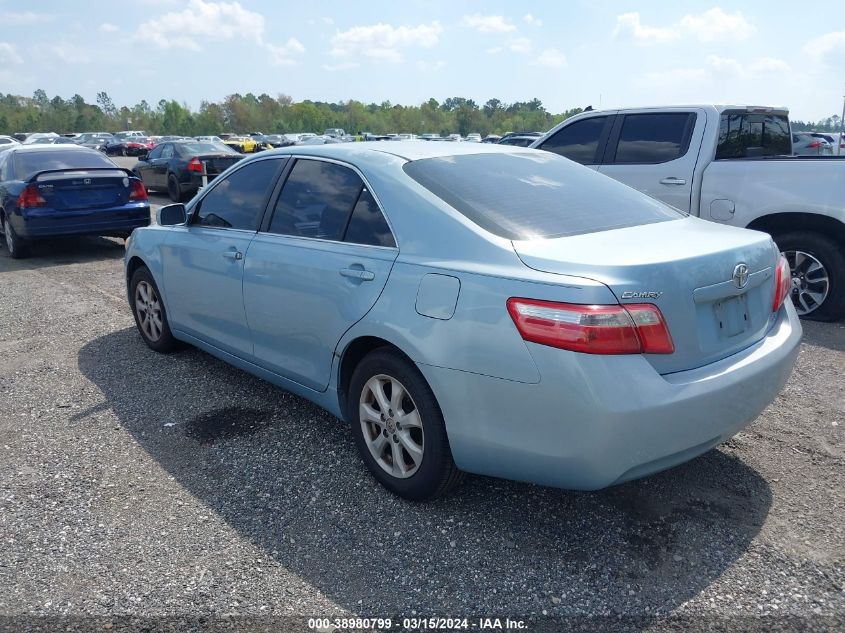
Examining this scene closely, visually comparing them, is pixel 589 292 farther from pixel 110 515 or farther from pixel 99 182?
pixel 99 182

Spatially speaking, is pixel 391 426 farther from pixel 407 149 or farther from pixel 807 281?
pixel 807 281

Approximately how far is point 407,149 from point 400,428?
1.52 meters

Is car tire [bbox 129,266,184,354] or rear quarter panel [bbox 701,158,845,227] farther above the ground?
rear quarter panel [bbox 701,158,845,227]

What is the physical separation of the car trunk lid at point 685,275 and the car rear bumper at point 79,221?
8.46 metres

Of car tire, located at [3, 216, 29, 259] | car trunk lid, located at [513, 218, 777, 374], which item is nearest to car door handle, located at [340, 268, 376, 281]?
car trunk lid, located at [513, 218, 777, 374]

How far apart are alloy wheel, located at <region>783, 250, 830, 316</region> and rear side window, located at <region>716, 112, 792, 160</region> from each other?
133cm

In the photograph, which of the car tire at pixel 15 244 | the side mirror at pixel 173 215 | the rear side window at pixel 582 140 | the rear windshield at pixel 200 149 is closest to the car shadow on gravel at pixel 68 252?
the car tire at pixel 15 244

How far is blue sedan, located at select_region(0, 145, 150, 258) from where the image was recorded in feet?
30.9

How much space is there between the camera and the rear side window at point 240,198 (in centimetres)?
426

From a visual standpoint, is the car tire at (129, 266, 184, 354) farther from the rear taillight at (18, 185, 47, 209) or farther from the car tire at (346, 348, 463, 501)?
the rear taillight at (18, 185, 47, 209)

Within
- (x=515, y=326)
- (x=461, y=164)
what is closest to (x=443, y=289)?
(x=515, y=326)

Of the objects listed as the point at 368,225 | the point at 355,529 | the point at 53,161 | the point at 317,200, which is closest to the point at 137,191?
the point at 53,161

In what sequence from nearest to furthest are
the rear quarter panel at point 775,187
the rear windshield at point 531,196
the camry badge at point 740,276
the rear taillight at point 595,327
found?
the rear taillight at point 595,327, the camry badge at point 740,276, the rear windshield at point 531,196, the rear quarter panel at point 775,187

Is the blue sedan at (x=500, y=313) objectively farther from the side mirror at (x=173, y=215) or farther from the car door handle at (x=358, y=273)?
the side mirror at (x=173, y=215)
